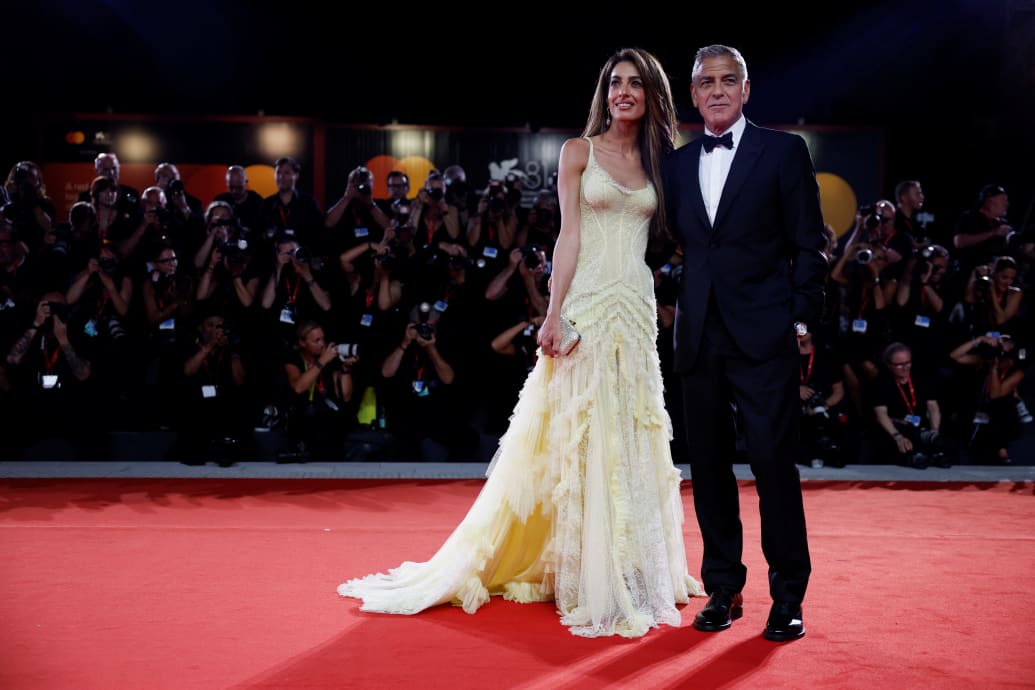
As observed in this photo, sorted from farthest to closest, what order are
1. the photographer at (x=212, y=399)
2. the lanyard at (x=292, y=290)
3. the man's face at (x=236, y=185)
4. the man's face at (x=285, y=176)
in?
1. the man's face at (x=236, y=185)
2. the man's face at (x=285, y=176)
3. the lanyard at (x=292, y=290)
4. the photographer at (x=212, y=399)

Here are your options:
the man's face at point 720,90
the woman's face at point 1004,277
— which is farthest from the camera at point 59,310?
the woman's face at point 1004,277

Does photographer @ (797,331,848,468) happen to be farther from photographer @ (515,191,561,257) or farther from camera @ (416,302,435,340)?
camera @ (416,302,435,340)

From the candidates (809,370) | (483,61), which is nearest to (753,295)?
(809,370)

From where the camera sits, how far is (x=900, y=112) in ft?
39.9

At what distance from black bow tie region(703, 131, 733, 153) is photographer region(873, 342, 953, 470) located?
4020 millimetres

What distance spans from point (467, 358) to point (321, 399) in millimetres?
965

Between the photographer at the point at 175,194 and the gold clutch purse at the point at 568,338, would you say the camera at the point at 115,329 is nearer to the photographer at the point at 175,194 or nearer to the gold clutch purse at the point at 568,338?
the photographer at the point at 175,194

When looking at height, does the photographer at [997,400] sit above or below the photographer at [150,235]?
below

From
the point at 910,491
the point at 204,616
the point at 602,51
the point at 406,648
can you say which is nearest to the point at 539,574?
the point at 406,648

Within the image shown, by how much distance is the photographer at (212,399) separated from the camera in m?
6.13

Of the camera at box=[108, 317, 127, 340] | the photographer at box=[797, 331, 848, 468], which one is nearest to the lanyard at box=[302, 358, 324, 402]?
the camera at box=[108, 317, 127, 340]

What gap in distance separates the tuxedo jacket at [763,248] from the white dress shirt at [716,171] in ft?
0.07

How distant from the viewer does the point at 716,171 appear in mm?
3020

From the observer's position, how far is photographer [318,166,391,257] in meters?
6.86
